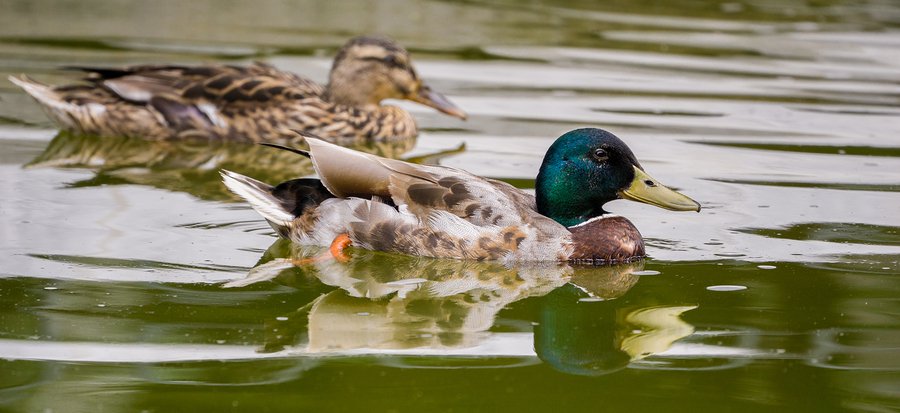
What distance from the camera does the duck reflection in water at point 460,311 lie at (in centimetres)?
584

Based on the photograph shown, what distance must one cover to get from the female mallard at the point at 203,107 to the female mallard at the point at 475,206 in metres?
3.21

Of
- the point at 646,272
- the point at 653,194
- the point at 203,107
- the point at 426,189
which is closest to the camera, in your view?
the point at 646,272

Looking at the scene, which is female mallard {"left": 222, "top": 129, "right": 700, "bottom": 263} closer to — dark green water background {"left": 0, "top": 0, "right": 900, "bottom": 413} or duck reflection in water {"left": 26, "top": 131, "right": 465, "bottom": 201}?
dark green water background {"left": 0, "top": 0, "right": 900, "bottom": 413}

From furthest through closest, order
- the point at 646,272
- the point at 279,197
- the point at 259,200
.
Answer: the point at 279,197, the point at 259,200, the point at 646,272

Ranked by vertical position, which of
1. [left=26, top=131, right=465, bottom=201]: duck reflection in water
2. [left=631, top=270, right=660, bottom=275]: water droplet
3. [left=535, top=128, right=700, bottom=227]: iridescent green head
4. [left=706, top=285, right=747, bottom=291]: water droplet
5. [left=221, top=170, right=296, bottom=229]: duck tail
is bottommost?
[left=631, top=270, right=660, bottom=275]: water droplet

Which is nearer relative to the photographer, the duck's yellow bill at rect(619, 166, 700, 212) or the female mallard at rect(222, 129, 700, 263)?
the female mallard at rect(222, 129, 700, 263)

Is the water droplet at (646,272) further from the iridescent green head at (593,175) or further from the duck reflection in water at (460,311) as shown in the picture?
the iridescent green head at (593,175)

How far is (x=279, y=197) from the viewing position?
7.67 metres

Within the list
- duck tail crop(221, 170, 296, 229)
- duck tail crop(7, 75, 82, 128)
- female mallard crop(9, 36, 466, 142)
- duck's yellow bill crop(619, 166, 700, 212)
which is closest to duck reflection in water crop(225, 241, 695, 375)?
duck tail crop(221, 170, 296, 229)

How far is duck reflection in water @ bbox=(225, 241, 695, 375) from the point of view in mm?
5836

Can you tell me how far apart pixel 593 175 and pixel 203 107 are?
4.21 meters

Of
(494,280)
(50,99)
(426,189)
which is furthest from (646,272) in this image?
(50,99)

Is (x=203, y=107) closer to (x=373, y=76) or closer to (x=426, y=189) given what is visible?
(x=373, y=76)

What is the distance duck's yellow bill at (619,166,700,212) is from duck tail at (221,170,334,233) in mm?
1535
